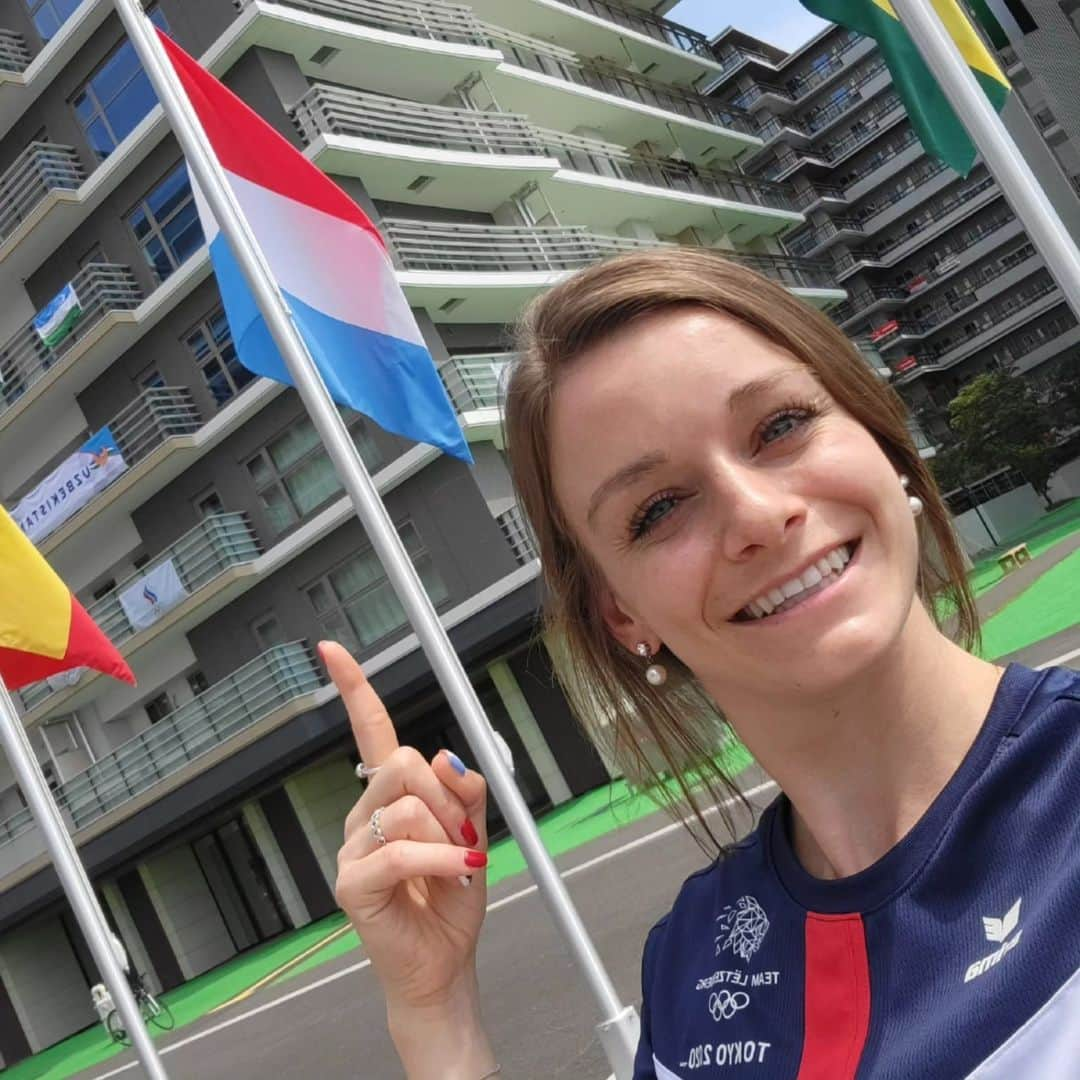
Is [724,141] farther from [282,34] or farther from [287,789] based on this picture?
[287,789]

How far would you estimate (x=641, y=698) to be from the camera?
1886 mm

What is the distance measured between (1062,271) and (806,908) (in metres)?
2.82

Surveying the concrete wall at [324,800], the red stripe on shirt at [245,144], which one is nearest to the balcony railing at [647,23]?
the concrete wall at [324,800]

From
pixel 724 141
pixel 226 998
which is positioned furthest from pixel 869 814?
pixel 724 141

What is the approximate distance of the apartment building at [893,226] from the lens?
207ft

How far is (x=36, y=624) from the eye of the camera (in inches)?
258

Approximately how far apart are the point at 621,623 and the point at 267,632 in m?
24.0

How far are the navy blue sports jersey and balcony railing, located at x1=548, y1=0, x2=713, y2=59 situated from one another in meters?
34.9

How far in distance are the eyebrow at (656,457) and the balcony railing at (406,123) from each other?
21710 mm

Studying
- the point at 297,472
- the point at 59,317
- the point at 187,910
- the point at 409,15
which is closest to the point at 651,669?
the point at 297,472

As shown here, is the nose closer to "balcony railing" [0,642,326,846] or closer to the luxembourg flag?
the luxembourg flag

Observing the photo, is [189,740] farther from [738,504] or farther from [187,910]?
[738,504]

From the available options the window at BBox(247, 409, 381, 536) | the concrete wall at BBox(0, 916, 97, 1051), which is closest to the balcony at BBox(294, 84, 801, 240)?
the window at BBox(247, 409, 381, 536)

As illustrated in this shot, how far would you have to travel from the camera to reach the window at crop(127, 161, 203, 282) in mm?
24078
